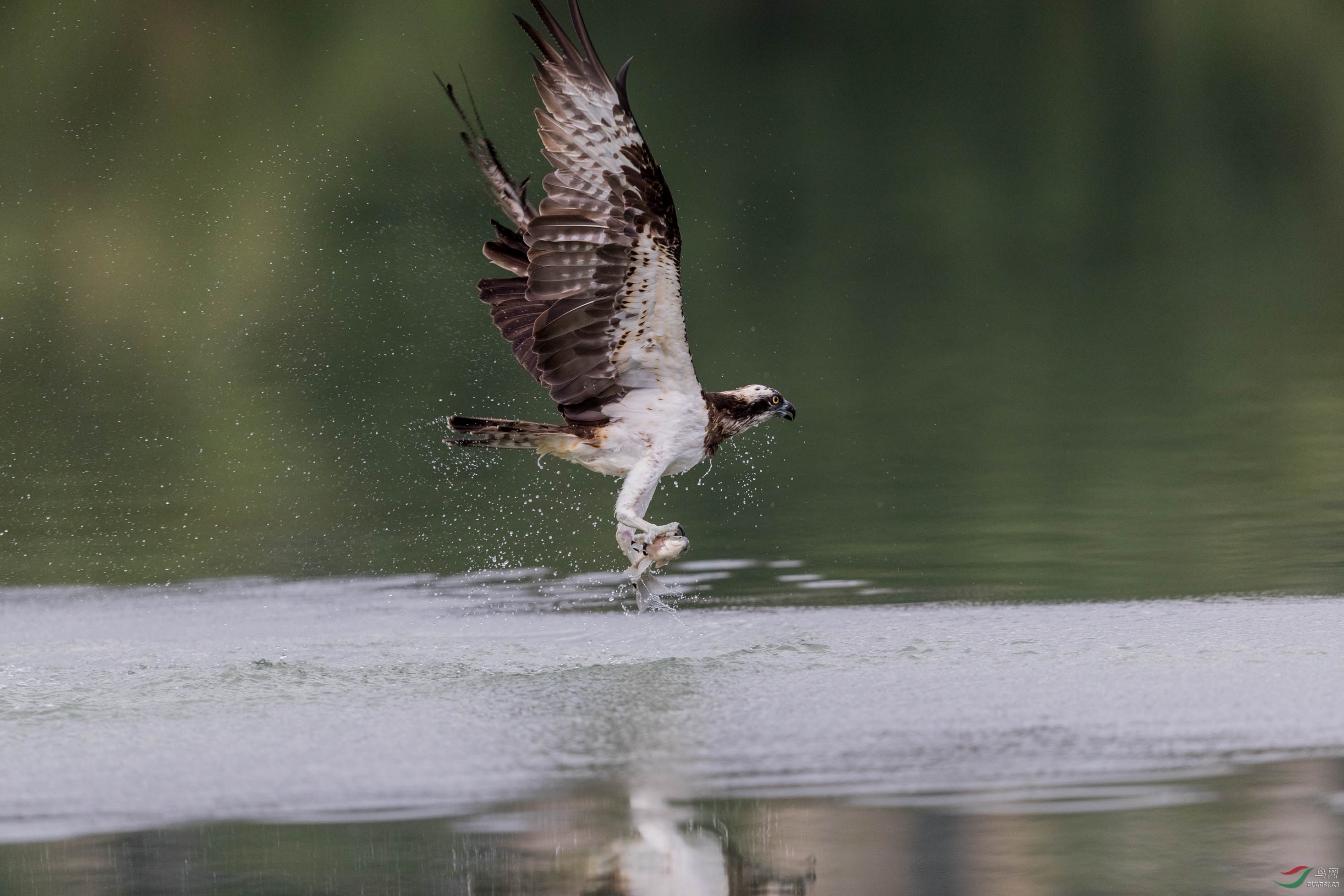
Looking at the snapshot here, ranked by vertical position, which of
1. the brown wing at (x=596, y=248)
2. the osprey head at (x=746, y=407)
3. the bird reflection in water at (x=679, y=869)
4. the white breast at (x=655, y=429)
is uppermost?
the brown wing at (x=596, y=248)

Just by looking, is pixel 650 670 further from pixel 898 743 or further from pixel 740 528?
pixel 740 528

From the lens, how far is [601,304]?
9.72m

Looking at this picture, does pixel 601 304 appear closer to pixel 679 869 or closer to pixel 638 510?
pixel 638 510

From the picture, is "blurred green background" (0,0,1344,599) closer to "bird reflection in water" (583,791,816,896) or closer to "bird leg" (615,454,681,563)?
"bird leg" (615,454,681,563)

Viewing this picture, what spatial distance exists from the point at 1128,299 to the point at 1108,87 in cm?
1652

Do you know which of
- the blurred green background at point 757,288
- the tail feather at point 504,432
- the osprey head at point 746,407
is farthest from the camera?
the blurred green background at point 757,288

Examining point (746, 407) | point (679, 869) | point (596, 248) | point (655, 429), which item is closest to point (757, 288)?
point (746, 407)

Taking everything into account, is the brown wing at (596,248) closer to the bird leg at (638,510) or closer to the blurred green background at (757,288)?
the bird leg at (638,510)

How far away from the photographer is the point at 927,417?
1695 centimetres

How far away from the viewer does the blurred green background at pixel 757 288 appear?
517 inches

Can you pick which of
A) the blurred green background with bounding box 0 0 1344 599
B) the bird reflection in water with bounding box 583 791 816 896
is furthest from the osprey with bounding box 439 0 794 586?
the bird reflection in water with bounding box 583 791 816 896

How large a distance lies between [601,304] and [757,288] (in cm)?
1608

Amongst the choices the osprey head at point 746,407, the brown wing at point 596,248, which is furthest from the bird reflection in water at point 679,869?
the osprey head at point 746,407

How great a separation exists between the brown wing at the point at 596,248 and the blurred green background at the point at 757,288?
1958 mm
